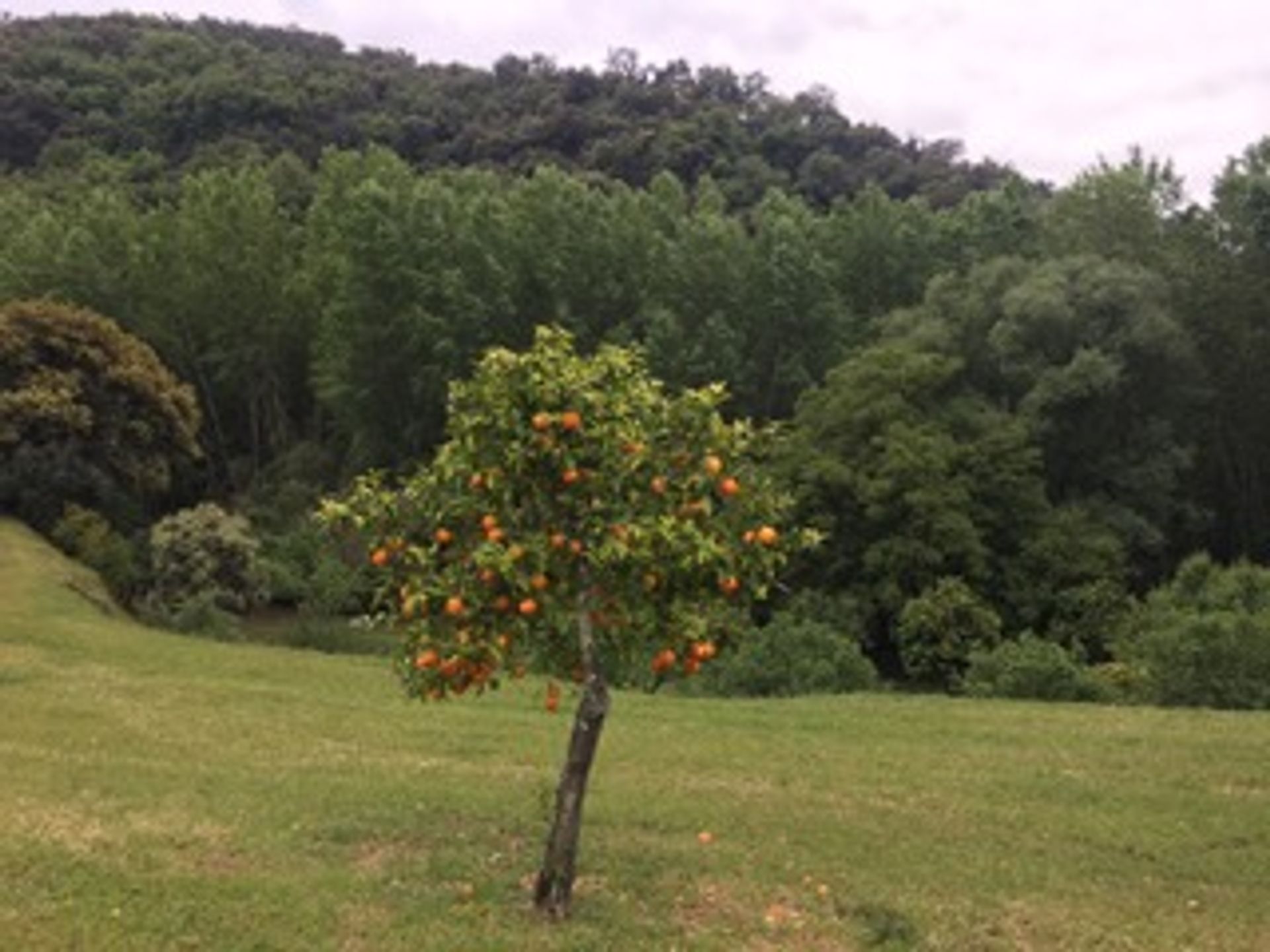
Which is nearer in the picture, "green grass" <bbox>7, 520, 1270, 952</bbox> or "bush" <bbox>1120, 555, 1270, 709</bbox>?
"green grass" <bbox>7, 520, 1270, 952</bbox>

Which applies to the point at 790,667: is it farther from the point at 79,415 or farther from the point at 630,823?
the point at 79,415

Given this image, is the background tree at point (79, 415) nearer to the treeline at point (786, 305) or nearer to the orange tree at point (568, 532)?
the treeline at point (786, 305)

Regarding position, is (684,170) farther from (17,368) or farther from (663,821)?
(663,821)

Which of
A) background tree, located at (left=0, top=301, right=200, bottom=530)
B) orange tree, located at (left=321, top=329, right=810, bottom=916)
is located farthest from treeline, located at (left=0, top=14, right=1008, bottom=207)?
orange tree, located at (left=321, top=329, right=810, bottom=916)

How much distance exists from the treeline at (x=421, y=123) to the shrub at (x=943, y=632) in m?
44.7

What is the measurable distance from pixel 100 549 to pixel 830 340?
2443 cm

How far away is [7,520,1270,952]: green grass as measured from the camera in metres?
9.84

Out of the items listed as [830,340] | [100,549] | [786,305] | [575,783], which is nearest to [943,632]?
[830,340]

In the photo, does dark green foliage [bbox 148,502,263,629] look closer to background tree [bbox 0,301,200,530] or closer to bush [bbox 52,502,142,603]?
bush [bbox 52,502,142,603]

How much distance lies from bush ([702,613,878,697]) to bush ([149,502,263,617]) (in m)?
15.0

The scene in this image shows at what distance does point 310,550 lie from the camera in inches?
1660

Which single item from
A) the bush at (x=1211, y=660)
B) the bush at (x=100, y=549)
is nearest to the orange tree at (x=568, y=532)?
the bush at (x=1211, y=660)

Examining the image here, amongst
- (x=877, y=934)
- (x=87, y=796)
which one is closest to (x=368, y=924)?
(x=877, y=934)

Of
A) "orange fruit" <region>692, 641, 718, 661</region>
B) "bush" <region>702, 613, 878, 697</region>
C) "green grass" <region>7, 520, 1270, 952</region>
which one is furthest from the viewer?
"bush" <region>702, 613, 878, 697</region>
